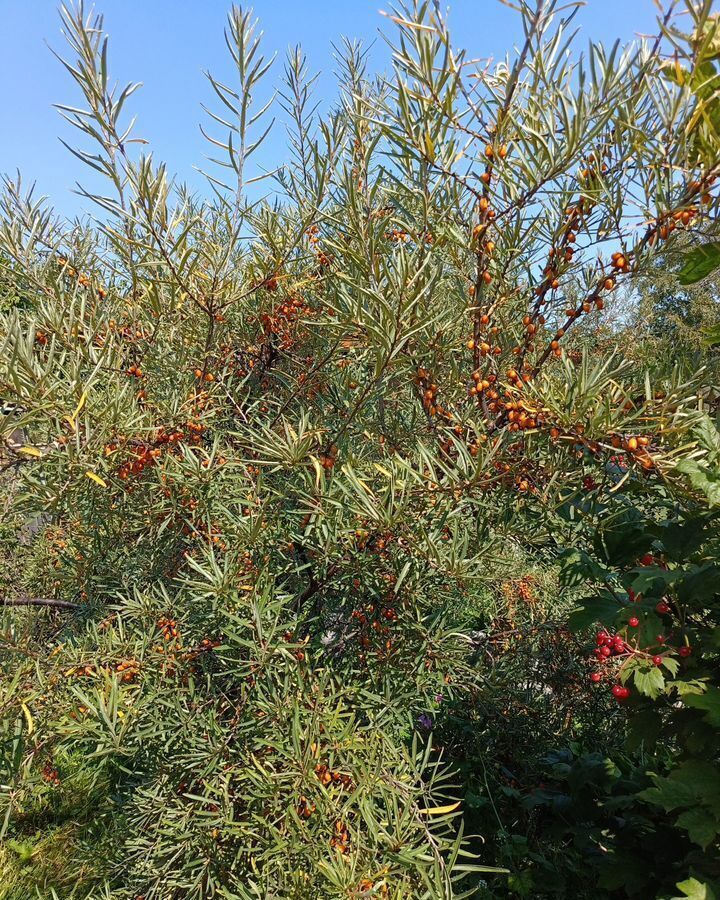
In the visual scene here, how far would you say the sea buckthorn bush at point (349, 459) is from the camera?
1.15 metres

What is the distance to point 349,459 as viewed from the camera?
1316 mm

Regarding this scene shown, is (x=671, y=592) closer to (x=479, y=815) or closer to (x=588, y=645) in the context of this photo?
(x=588, y=645)

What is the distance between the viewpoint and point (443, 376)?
1.54 m

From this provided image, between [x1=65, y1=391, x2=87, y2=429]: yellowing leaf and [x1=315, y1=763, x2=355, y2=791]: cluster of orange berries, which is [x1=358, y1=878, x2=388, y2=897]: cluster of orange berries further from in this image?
[x1=65, y1=391, x2=87, y2=429]: yellowing leaf

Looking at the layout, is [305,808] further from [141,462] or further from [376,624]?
[141,462]

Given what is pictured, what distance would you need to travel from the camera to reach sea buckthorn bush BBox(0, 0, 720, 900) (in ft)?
3.77

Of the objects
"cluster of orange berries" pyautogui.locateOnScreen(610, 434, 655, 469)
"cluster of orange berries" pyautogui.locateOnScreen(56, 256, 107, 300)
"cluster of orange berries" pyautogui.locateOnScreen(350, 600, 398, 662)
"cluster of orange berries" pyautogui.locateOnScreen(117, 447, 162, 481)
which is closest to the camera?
"cluster of orange berries" pyautogui.locateOnScreen(610, 434, 655, 469)

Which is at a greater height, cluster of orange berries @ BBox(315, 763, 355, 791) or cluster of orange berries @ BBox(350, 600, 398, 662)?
cluster of orange berries @ BBox(350, 600, 398, 662)

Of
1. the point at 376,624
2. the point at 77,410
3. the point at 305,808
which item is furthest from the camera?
the point at 376,624

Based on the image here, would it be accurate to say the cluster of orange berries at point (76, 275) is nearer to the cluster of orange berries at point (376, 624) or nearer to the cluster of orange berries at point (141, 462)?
the cluster of orange berries at point (141, 462)

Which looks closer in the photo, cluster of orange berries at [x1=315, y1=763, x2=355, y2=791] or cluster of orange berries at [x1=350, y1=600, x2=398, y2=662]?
cluster of orange berries at [x1=315, y1=763, x2=355, y2=791]

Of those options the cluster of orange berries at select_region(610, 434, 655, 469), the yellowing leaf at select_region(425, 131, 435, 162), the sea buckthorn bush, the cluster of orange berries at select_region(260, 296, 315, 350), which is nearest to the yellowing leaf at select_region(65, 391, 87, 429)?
the sea buckthorn bush

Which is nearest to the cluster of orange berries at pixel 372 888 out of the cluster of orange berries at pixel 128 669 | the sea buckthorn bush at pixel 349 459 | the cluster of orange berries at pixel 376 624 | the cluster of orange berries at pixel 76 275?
the sea buckthorn bush at pixel 349 459

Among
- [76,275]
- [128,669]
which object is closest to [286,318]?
[76,275]
